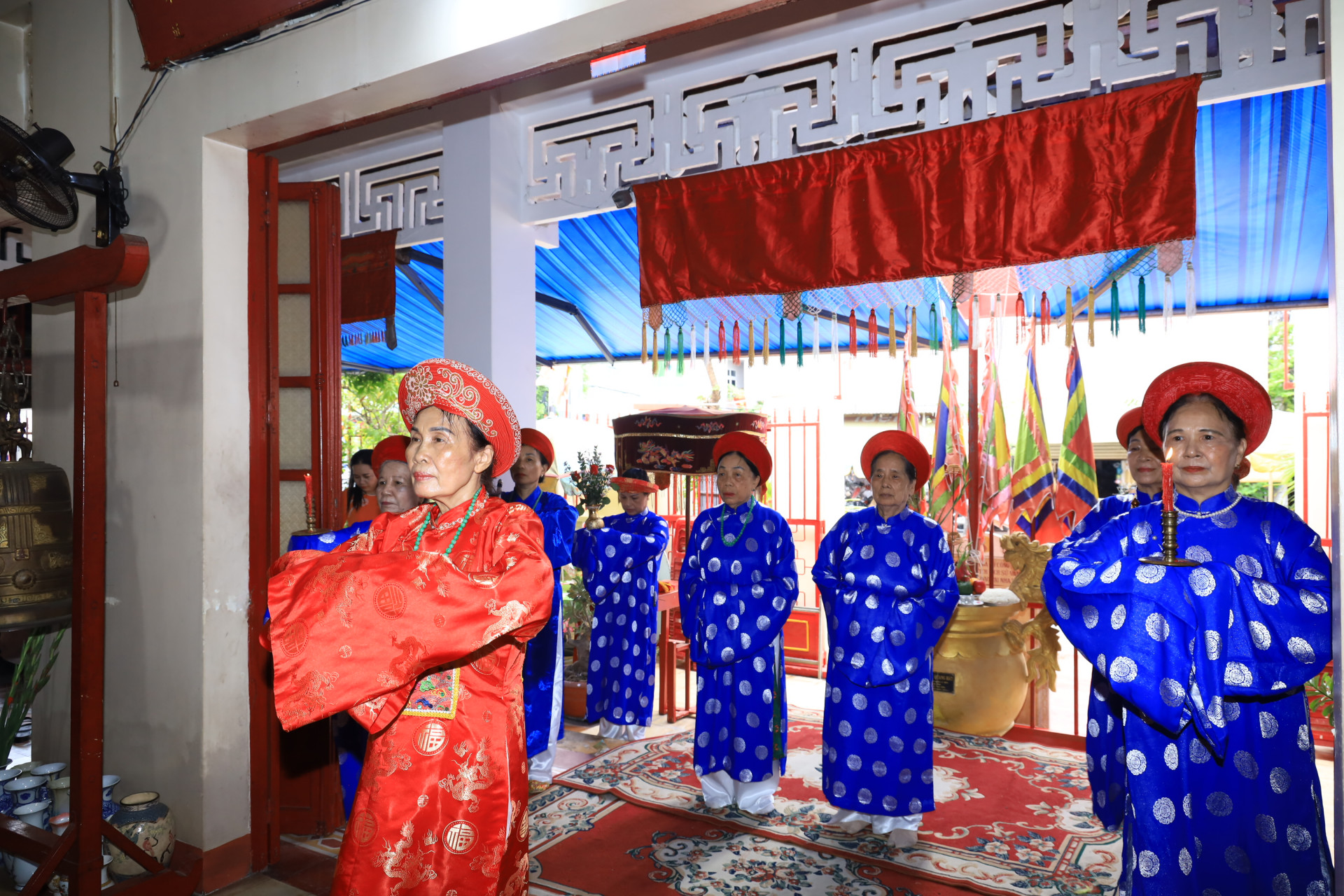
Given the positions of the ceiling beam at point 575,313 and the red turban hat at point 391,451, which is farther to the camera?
the ceiling beam at point 575,313

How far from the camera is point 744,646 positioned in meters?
4.08

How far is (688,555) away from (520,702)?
2.35m

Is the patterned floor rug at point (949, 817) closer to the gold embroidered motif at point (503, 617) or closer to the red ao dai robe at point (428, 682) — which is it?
the red ao dai robe at point (428, 682)

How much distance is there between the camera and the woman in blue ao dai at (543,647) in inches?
177

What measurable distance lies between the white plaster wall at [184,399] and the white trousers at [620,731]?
2416 millimetres

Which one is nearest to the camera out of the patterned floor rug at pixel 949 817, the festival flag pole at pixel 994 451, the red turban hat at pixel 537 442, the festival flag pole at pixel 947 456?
the patterned floor rug at pixel 949 817

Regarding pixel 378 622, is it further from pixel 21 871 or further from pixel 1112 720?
pixel 1112 720

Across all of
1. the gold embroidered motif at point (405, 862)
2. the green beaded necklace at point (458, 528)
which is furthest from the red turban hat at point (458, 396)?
the gold embroidered motif at point (405, 862)

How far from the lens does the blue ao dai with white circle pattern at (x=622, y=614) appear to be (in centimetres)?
528

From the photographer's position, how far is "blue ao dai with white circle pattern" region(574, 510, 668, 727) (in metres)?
5.28

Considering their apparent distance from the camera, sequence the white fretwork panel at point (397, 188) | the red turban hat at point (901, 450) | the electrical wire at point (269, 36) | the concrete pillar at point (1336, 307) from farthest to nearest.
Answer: the white fretwork panel at point (397, 188), the red turban hat at point (901, 450), the electrical wire at point (269, 36), the concrete pillar at point (1336, 307)

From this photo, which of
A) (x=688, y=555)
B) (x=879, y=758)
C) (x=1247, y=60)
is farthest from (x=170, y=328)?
(x=1247, y=60)

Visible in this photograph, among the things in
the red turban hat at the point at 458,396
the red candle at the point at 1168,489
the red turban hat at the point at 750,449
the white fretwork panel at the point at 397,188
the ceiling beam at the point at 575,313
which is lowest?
the red candle at the point at 1168,489

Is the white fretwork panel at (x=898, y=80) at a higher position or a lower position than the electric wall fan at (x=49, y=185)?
higher
